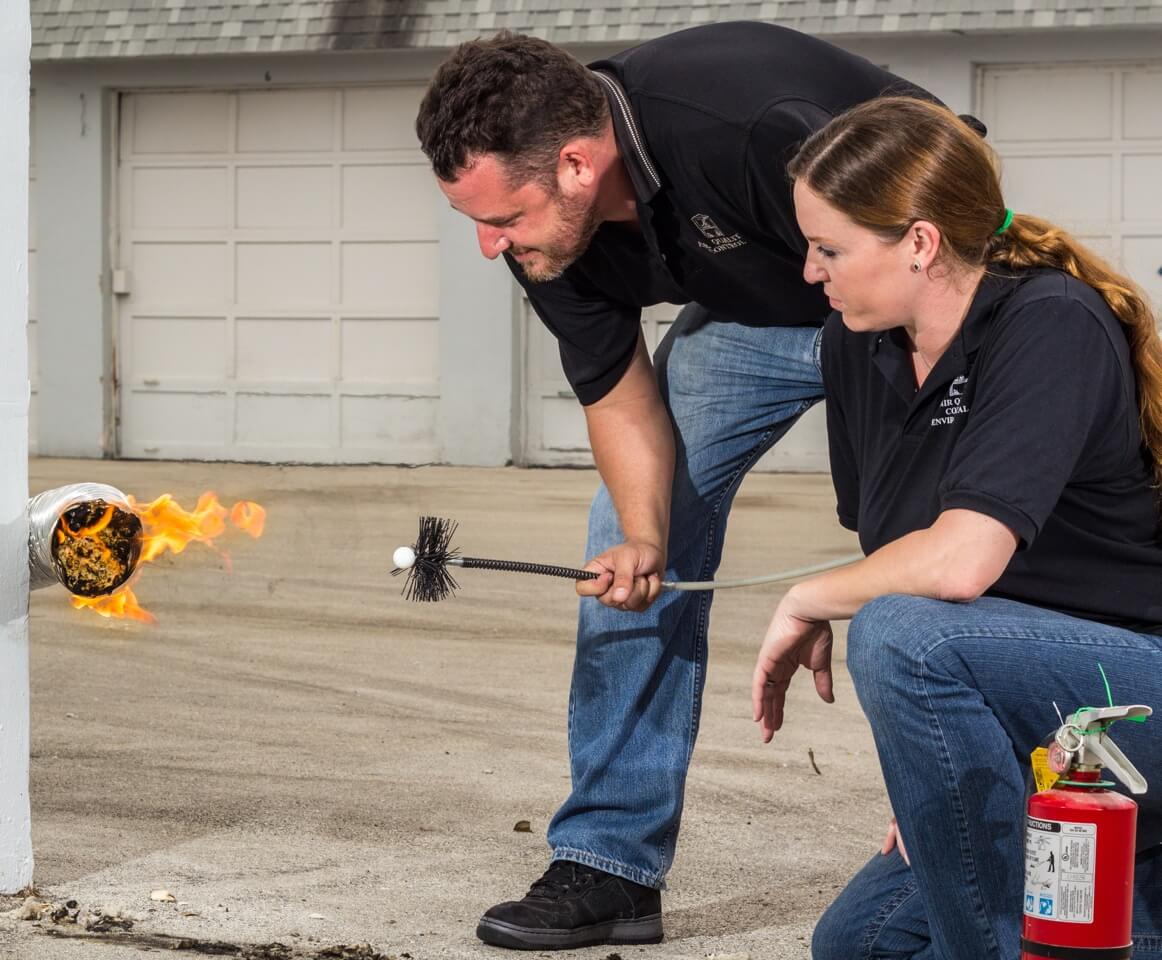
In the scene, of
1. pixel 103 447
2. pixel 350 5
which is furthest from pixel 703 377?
pixel 103 447

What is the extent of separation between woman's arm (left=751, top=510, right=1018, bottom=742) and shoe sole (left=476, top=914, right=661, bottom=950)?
0.65 metres

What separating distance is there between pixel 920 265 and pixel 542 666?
367 centimetres

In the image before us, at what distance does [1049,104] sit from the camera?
1259 centimetres

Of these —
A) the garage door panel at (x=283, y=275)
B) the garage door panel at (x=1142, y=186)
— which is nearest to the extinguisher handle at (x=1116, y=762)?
the garage door panel at (x=1142, y=186)

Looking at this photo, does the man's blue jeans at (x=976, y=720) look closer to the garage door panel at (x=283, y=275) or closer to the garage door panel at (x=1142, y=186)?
the garage door panel at (x=1142, y=186)

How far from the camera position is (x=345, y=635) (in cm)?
667

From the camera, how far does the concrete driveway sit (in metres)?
3.34

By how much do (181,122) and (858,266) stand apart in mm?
12668

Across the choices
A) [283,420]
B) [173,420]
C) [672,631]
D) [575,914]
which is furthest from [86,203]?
[575,914]

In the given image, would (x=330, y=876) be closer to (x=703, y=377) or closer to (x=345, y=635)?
(x=703, y=377)

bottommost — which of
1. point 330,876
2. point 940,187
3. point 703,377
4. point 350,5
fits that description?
point 330,876

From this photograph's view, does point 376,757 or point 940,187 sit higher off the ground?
point 940,187

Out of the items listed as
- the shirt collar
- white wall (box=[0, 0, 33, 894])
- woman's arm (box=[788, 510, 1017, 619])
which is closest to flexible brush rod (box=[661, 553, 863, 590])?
woman's arm (box=[788, 510, 1017, 619])

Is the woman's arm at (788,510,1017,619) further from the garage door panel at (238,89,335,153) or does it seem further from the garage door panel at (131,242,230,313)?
the garage door panel at (131,242,230,313)
